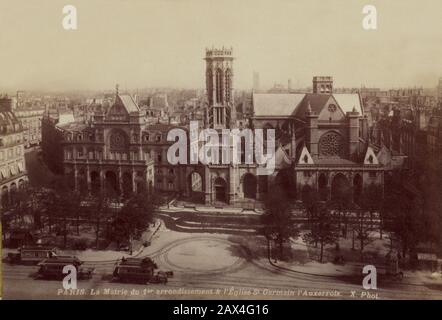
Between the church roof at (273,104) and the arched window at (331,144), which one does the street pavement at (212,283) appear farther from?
the church roof at (273,104)

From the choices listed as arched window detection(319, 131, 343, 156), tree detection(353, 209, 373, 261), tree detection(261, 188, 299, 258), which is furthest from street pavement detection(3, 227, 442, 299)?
arched window detection(319, 131, 343, 156)

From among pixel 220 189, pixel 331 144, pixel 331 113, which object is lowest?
pixel 220 189

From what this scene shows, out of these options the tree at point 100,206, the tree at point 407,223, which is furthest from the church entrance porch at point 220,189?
the tree at point 407,223

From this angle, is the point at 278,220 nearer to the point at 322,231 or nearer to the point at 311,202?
the point at 322,231

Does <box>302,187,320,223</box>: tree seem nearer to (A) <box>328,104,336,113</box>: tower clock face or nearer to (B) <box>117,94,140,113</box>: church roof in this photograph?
(A) <box>328,104,336,113</box>: tower clock face

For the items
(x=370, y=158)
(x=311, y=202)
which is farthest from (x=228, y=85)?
(x=370, y=158)
